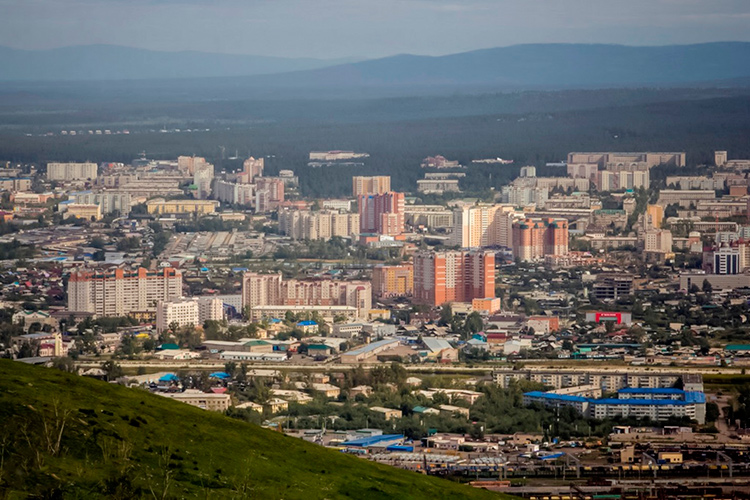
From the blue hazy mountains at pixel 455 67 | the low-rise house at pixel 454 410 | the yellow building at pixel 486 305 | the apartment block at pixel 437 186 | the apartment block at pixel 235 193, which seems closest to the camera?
the low-rise house at pixel 454 410

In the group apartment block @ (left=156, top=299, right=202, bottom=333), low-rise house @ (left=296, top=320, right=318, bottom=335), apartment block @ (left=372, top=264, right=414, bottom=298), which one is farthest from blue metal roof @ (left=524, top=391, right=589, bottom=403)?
apartment block @ (left=372, top=264, right=414, bottom=298)

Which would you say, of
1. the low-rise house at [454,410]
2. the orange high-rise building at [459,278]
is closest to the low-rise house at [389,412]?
the low-rise house at [454,410]

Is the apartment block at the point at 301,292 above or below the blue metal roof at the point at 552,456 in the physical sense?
above

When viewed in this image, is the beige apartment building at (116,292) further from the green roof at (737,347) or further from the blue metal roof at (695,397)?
the blue metal roof at (695,397)

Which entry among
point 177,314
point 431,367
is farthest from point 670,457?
point 177,314

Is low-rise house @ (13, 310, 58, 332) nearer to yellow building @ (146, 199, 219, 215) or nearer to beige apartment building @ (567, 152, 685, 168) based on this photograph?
yellow building @ (146, 199, 219, 215)

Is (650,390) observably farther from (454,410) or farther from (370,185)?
(370,185)

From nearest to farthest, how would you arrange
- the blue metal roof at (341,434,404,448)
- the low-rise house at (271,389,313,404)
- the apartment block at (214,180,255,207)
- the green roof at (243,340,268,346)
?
the blue metal roof at (341,434,404,448)
the low-rise house at (271,389,313,404)
the green roof at (243,340,268,346)
the apartment block at (214,180,255,207)
